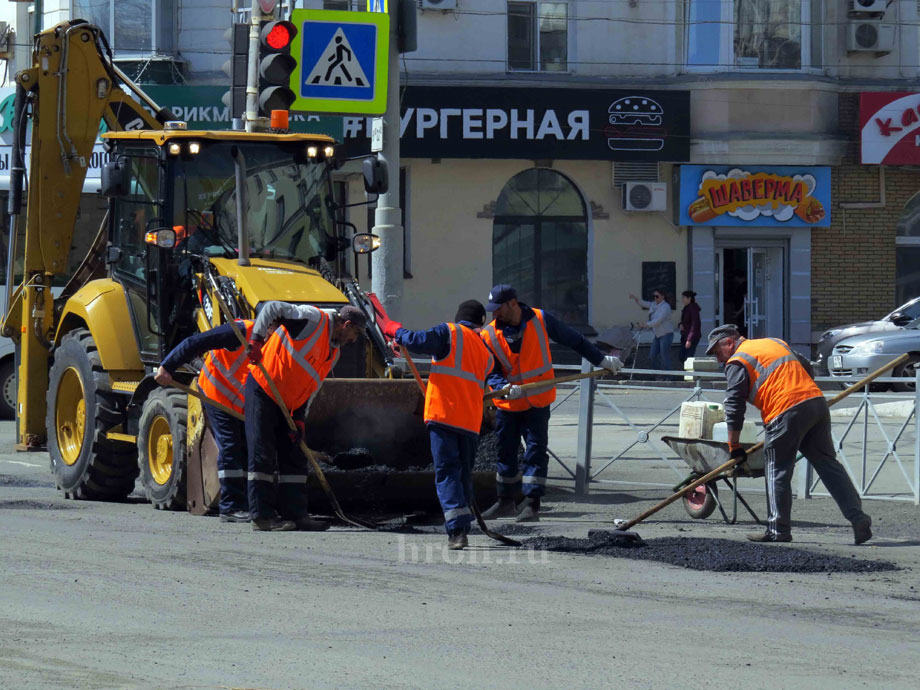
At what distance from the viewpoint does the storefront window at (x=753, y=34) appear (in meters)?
26.1

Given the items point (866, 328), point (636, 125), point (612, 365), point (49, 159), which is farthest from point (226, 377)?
point (636, 125)

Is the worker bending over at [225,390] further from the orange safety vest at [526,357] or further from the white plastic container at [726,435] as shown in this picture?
A: the white plastic container at [726,435]

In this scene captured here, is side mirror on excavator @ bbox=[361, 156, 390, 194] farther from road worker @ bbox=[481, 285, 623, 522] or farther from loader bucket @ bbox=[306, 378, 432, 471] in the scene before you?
loader bucket @ bbox=[306, 378, 432, 471]

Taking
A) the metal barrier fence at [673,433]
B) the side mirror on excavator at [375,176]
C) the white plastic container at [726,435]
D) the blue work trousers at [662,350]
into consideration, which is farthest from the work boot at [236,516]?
the blue work trousers at [662,350]

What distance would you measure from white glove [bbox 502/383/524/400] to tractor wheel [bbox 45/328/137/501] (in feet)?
10.4

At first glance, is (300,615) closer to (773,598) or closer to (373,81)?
(773,598)

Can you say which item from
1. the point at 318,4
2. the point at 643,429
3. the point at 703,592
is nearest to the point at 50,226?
the point at 643,429

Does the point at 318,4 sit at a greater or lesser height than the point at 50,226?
greater

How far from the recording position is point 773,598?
7691 mm

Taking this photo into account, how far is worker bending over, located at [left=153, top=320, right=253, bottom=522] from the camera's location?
1017 cm

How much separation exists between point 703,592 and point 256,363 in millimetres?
3523

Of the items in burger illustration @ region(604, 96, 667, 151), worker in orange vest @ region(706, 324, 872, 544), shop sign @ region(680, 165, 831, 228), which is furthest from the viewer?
shop sign @ region(680, 165, 831, 228)

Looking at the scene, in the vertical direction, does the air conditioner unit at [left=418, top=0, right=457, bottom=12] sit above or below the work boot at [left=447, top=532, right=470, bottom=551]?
above

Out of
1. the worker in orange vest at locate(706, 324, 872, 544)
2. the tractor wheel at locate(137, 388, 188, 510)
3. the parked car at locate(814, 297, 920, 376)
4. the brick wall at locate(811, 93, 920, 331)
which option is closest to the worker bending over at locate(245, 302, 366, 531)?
the tractor wheel at locate(137, 388, 188, 510)
